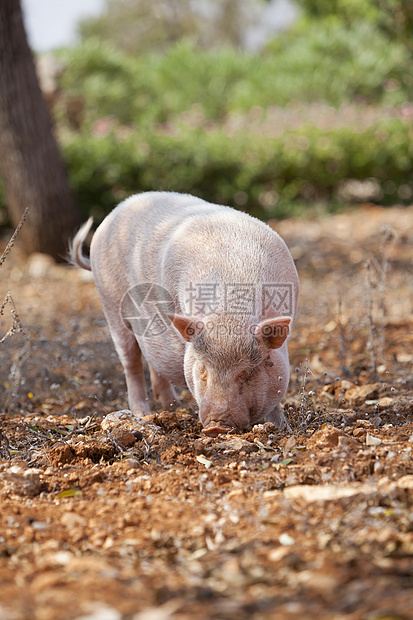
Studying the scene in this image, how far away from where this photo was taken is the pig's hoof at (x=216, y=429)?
3.16 metres

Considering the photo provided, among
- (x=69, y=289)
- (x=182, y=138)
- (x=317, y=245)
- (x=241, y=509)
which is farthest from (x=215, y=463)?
(x=182, y=138)

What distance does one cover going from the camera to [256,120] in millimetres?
13258

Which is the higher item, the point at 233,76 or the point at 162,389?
the point at 233,76

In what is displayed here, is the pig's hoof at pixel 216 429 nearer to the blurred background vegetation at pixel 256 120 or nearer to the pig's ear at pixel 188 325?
the pig's ear at pixel 188 325

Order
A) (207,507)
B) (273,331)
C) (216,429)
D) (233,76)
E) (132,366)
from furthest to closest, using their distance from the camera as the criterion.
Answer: (233,76), (132,366), (273,331), (216,429), (207,507)

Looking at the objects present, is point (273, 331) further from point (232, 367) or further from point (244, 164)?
point (244, 164)

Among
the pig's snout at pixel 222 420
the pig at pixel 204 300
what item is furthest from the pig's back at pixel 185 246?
the pig's snout at pixel 222 420

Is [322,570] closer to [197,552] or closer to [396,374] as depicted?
[197,552]

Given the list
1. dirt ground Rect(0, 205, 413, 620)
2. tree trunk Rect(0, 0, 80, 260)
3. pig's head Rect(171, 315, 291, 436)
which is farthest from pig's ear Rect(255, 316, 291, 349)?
tree trunk Rect(0, 0, 80, 260)

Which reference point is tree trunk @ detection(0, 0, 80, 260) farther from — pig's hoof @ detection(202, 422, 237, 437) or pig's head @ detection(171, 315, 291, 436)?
pig's hoof @ detection(202, 422, 237, 437)

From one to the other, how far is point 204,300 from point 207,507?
3.83 feet

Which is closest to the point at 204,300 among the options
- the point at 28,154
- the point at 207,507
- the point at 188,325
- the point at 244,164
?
the point at 188,325

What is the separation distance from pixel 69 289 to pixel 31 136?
214 cm

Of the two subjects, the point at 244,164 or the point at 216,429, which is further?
the point at 244,164
